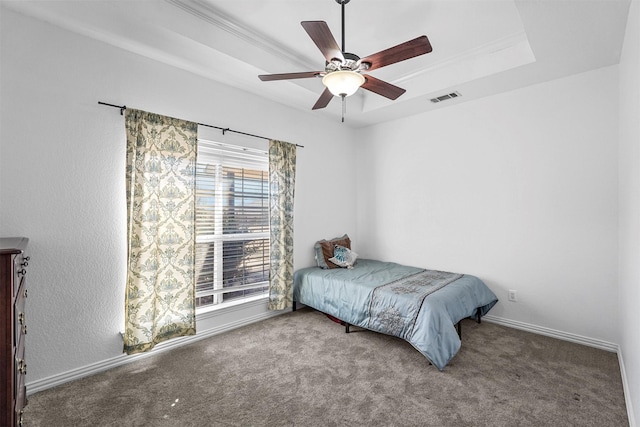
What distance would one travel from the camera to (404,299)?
8.82 feet

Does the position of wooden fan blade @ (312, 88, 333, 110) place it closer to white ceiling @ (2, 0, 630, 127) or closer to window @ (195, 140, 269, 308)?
white ceiling @ (2, 0, 630, 127)

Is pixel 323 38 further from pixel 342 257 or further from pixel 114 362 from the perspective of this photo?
pixel 114 362

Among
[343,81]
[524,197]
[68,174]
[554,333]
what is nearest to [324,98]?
[343,81]

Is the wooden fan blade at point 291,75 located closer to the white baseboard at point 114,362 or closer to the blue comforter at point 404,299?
the blue comforter at point 404,299

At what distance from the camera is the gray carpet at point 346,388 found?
186 cm

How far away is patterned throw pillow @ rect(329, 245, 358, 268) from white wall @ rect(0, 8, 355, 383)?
2323mm

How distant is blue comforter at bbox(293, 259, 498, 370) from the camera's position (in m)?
2.45

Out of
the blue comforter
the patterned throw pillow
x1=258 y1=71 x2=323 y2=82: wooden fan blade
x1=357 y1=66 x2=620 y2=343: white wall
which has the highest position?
x1=258 y1=71 x2=323 y2=82: wooden fan blade

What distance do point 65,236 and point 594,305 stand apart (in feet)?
14.8

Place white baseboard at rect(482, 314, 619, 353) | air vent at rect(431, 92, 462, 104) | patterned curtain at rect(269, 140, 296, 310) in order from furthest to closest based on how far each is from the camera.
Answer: patterned curtain at rect(269, 140, 296, 310)
air vent at rect(431, 92, 462, 104)
white baseboard at rect(482, 314, 619, 353)

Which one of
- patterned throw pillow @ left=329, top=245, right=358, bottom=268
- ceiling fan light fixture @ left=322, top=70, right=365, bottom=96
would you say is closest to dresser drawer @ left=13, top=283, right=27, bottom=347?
ceiling fan light fixture @ left=322, top=70, right=365, bottom=96

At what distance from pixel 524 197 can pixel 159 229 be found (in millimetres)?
3611

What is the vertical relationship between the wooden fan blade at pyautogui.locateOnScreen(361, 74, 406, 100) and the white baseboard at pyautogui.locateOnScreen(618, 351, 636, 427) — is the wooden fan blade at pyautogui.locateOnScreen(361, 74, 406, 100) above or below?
above

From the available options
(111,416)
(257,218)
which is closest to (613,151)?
(257,218)
